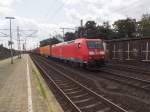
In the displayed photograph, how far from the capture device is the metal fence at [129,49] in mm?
35356

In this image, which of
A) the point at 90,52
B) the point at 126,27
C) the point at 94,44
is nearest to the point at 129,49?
the point at 94,44

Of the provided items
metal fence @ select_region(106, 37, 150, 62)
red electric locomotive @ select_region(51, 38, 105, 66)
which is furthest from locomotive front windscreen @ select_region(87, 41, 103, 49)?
metal fence @ select_region(106, 37, 150, 62)

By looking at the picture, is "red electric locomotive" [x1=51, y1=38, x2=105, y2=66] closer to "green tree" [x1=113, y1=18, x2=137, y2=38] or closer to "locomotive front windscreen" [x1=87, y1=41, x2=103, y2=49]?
"locomotive front windscreen" [x1=87, y1=41, x2=103, y2=49]

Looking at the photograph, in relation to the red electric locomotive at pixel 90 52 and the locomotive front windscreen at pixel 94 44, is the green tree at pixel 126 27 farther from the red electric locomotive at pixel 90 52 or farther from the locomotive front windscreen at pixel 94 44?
the red electric locomotive at pixel 90 52

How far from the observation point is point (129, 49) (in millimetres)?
39000

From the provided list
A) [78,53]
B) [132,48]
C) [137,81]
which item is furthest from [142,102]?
[132,48]

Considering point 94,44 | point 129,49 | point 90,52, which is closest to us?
point 90,52

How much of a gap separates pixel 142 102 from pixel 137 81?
A: 6.75m

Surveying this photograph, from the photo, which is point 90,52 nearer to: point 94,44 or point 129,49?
point 94,44

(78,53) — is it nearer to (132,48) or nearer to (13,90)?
(132,48)

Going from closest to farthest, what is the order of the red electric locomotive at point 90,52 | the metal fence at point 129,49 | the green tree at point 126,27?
the red electric locomotive at point 90,52, the metal fence at point 129,49, the green tree at point 126,27

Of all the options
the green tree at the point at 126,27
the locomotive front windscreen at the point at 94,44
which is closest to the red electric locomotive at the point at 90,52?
the locomotive front windscreen at the point at 94,44

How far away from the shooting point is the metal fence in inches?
1392

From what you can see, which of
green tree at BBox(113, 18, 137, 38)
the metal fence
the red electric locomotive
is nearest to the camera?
the red electric locomotive
